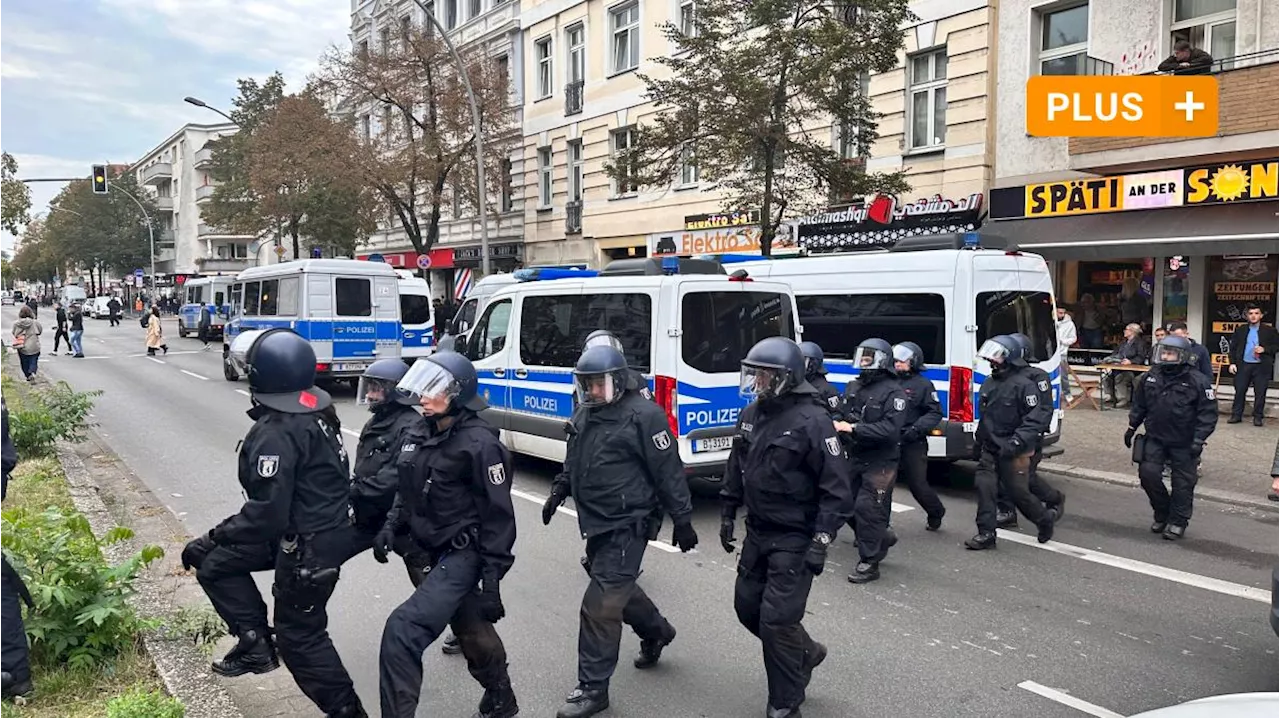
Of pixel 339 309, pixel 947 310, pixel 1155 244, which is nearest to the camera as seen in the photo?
pixel 947 310

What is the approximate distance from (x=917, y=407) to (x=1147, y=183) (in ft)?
30.4

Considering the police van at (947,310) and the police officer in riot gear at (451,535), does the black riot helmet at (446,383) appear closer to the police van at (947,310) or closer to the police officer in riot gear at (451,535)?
the police officer in riot gear at (451,535)

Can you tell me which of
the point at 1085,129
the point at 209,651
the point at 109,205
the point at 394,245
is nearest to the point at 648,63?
the point at 1085,129

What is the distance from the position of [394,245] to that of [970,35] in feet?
91.2

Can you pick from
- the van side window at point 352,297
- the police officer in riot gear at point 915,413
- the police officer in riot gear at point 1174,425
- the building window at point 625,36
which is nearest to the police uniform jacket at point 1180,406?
the police officer in riot gear at point 1174,425

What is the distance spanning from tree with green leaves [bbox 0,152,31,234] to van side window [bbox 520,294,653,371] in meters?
24.0

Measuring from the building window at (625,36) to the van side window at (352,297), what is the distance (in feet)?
34.4

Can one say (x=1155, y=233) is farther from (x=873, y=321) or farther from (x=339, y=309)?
(x=339, y=309)

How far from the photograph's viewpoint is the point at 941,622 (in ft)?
19.6

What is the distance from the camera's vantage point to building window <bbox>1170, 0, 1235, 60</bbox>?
14.2m

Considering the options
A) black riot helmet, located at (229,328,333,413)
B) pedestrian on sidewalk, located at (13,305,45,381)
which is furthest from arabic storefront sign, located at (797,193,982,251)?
pedestrian on sidewalk, located at (13,305,45,381)

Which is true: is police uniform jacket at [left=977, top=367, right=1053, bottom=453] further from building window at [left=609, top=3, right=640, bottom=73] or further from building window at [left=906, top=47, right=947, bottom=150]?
building window at [left=609, top=3, right=640, bottom=73]

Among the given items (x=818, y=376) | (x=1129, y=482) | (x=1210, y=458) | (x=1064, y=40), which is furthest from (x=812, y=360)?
(x=1064, y=40)

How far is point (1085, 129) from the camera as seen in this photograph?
1316 centimetres
